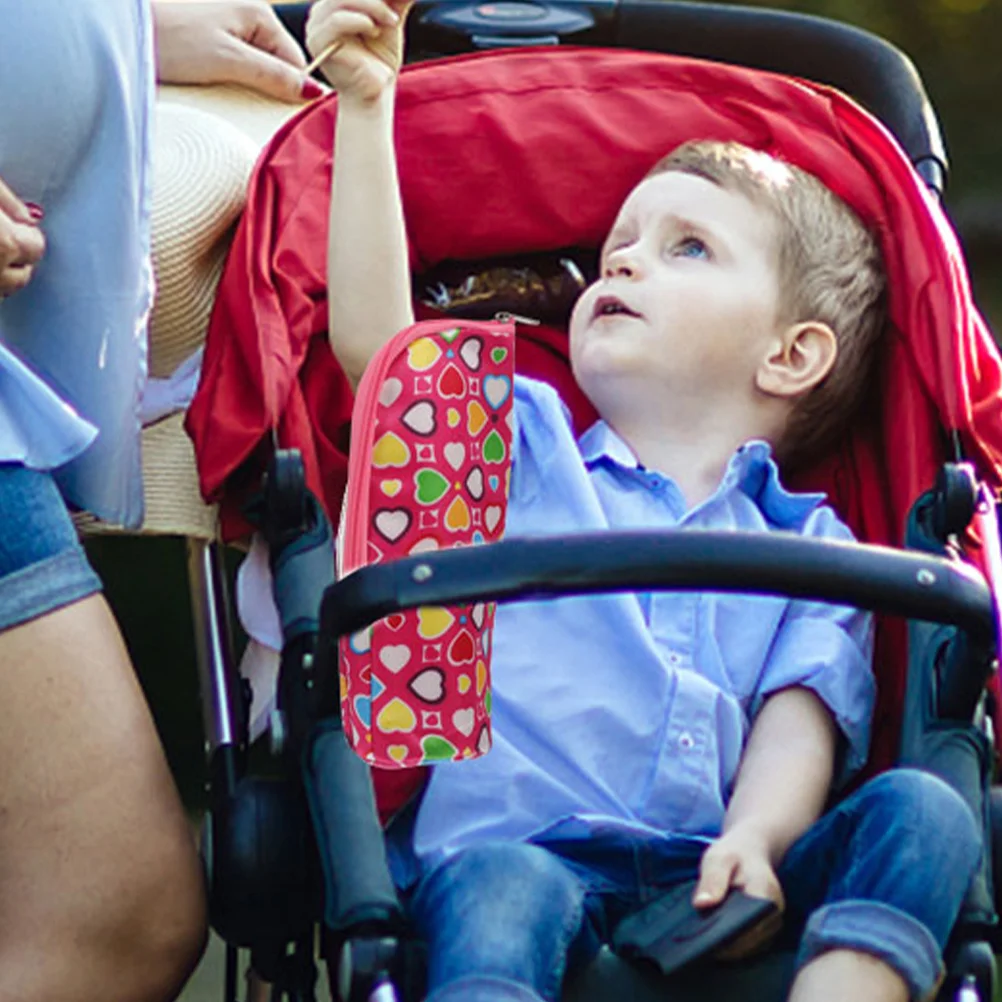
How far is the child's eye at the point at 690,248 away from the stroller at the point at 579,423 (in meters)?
0.17

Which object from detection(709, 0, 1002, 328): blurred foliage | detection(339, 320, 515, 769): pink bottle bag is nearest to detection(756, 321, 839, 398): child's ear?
detection(339, 320, 515, 769): pink bottle bag

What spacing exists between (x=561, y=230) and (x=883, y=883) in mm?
893

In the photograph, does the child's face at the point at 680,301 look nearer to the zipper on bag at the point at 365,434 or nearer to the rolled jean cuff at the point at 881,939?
the zipper on bag at the point at 365,434

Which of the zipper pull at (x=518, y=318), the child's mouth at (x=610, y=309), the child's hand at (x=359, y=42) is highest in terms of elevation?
the child's hand at (x=359, y=42)

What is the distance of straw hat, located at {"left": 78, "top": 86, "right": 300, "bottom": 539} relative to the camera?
7.53 ft

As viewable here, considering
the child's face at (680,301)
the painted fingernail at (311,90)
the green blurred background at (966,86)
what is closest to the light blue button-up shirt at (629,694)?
the child's face at (680,301)

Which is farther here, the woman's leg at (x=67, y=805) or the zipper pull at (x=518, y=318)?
the zipper pull at (x=518, y=318)

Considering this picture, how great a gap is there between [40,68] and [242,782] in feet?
2.11

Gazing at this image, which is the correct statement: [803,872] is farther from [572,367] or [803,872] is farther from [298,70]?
[298,70]

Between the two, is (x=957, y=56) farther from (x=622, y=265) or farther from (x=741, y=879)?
(x=741, y=879)

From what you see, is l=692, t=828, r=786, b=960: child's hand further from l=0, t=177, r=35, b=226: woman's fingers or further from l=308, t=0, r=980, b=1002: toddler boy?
l=0, t=177, r=35, b=226: woman's fingers

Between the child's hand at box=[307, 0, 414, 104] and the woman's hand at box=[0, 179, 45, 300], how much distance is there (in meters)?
0.32

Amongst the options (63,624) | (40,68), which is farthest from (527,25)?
(63,624)

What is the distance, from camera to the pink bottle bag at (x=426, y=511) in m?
1.87
